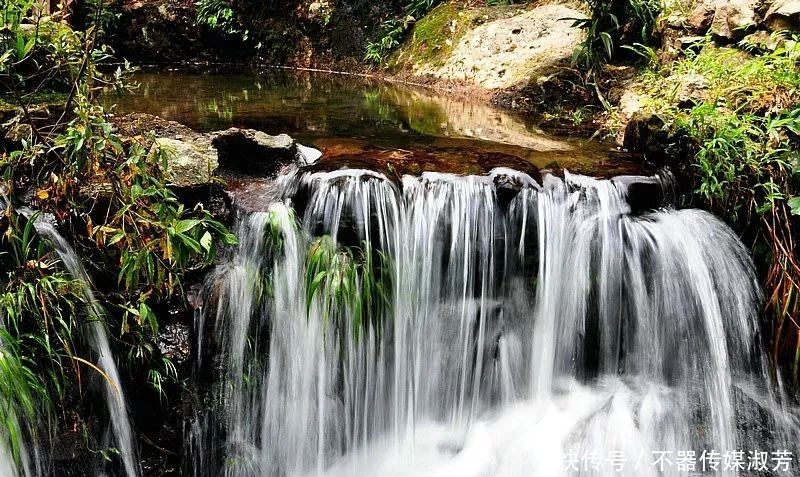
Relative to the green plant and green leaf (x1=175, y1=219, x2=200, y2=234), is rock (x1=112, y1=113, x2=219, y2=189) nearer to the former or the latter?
green leaf (x1=175, y1=219, x2=200, y2=234)

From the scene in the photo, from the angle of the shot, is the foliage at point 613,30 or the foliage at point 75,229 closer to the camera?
the foliage at point 75,229

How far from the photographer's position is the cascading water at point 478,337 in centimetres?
378

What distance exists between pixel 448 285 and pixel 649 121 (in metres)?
2.40

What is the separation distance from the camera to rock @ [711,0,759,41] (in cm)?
568

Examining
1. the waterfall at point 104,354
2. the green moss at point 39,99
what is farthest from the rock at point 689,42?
the waterfall at point 104,354

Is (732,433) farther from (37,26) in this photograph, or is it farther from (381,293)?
(37,26)

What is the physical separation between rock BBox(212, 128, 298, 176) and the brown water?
45cm

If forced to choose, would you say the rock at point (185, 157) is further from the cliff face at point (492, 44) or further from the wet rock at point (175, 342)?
the cliff face at point (492, 44)

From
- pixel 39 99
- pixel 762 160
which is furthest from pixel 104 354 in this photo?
pixel 762 160

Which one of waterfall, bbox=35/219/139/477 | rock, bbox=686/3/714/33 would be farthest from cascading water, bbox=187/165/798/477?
rock, bbox=686/3/714/33

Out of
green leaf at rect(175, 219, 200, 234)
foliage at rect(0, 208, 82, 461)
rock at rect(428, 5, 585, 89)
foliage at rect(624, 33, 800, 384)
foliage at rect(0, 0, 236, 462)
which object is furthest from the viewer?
rock at rect(428, 5, 585, 89)

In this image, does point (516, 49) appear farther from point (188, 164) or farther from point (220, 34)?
point (220, 34)

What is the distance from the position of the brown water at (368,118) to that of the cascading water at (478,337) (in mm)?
622

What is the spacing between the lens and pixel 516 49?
30.1ft
